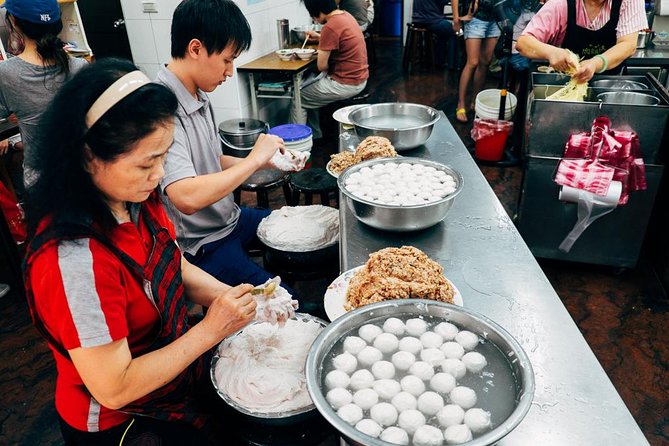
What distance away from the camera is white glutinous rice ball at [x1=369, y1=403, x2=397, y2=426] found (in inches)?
45.1

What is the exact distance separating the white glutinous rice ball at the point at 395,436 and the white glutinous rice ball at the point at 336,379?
0.59 ft

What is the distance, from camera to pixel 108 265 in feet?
4.16

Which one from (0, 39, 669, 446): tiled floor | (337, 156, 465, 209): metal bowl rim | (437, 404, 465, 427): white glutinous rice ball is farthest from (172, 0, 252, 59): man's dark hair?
(0, 39, 669, 446): tiled floor

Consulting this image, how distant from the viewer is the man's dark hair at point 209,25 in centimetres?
200

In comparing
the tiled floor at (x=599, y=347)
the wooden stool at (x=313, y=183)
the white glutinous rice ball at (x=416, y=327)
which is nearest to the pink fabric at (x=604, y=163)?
the tiled floor at (x=599, y=347)

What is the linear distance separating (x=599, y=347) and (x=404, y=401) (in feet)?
7.51

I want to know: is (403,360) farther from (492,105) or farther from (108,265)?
(492,105)

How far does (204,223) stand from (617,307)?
9.25ft

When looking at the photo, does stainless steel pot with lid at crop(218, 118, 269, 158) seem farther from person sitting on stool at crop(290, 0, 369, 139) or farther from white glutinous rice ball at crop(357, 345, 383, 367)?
white glutinous rice ball at crop(357, 345, 383, 367)

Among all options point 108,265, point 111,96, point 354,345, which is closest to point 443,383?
point 354,345

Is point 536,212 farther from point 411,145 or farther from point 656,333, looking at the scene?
point 411,145

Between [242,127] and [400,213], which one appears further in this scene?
[242,127]

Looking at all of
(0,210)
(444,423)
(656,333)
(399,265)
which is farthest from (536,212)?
(0,210)

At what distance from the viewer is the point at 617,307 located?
326 centimetres
